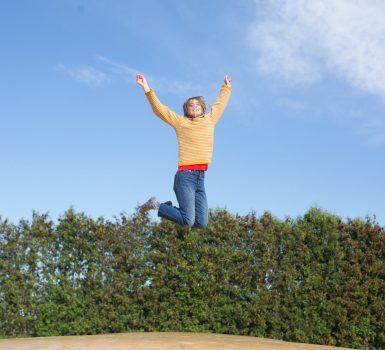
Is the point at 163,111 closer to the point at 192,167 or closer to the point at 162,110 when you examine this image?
the point at 162,110

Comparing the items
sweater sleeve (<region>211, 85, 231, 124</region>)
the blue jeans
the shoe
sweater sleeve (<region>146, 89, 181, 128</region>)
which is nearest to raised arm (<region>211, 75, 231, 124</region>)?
sweater sleeve (<region>211, 85, 231, 124</region>)

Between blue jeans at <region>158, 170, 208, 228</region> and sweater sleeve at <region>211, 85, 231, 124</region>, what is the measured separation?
29.9 inches

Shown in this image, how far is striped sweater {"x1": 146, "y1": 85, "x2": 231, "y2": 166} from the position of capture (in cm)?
753

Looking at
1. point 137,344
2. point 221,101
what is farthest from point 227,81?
point 137,344

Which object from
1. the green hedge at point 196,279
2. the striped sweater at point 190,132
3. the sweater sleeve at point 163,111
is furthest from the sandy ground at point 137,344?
the sweater sleeve at point 163,111

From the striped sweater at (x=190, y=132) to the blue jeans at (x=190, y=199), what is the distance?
0.57 feet

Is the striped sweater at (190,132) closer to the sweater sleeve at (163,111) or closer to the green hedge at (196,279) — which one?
the sweater sleeve at (163,111)

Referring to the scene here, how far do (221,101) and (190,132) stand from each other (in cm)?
66

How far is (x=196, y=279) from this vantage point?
476 inches

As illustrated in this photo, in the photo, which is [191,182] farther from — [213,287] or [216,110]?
[213,287]

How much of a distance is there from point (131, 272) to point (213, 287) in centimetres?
164

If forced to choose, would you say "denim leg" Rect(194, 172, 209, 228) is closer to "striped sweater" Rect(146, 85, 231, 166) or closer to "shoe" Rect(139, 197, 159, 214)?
"striped sweater" Rect(146, 85, 231, 166)

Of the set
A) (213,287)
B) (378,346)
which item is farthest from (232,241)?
(378,346)

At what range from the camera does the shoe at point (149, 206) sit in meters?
11.9
